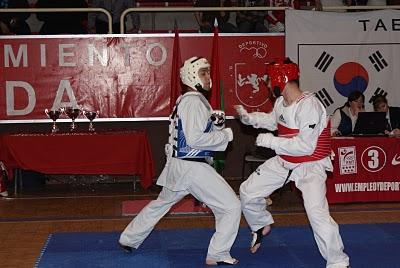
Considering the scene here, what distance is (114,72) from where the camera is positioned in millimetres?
12891

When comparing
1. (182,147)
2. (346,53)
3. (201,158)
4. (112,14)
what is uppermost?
(112,14)

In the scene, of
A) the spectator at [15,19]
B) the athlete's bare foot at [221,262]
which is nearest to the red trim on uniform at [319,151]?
the athlete's bare foot at [221,262]

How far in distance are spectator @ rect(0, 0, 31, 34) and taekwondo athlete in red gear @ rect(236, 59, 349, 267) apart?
689cm

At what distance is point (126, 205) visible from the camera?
422 inches

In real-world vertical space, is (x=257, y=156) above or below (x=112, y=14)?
below

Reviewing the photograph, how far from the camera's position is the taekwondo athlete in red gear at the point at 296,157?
6594mm

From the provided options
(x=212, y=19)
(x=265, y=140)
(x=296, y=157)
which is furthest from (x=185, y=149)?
(x=212, y=19)

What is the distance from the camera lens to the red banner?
1272 centimetres

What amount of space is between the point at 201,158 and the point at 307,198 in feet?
3.62

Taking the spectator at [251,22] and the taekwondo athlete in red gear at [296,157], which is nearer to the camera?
the taekwondo athlete in red gear at [296,157]

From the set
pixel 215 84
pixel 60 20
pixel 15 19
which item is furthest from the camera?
pixel 15 19

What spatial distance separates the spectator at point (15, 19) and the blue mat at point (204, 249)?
18.1ft

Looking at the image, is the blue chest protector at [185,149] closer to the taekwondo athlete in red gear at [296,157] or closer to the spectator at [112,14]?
the taekwondo athlete in red gear at [296,157]

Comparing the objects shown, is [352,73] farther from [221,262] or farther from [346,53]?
[221,262]
